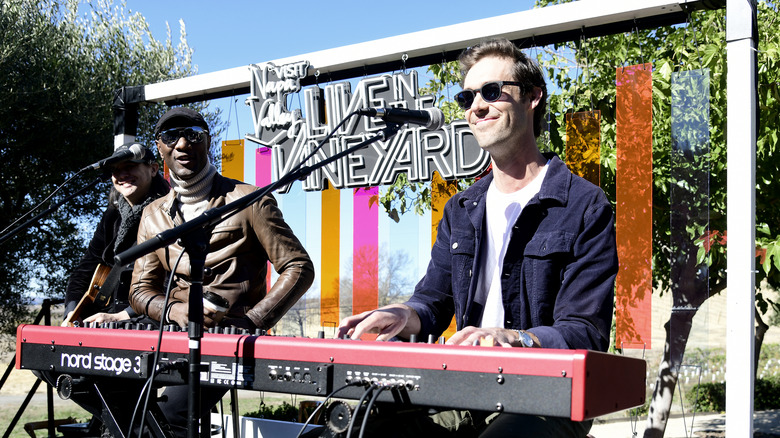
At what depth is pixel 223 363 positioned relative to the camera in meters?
2.18

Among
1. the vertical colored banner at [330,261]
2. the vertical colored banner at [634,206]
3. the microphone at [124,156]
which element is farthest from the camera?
the vertical colored banner at [330,261]

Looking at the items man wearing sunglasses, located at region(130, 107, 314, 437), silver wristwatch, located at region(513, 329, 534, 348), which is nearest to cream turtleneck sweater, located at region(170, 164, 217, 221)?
man wearing sunglasses, located at region(130, 107, 314, 437)

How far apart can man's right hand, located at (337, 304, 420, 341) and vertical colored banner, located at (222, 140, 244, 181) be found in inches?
172

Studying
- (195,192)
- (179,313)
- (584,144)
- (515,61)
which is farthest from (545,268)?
(584,144)

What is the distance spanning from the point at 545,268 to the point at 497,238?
28 cm

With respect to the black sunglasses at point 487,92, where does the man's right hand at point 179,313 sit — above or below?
below

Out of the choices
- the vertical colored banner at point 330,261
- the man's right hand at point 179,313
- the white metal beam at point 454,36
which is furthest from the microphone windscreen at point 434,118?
the vertical colored banner at point 330,261

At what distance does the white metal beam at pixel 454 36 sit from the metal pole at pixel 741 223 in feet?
1.92

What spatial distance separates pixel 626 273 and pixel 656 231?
270 cm

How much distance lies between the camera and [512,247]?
2.44 m

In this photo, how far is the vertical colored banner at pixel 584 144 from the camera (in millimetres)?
4828

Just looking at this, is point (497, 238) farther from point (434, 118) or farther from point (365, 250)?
point (365, 250)

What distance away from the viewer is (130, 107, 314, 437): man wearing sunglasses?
10.9 feet

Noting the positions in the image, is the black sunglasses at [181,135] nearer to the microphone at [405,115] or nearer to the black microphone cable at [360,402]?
the microphone at [405,115]
